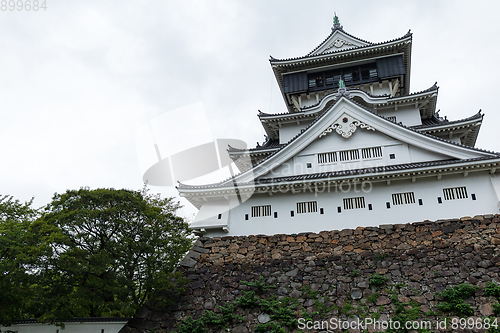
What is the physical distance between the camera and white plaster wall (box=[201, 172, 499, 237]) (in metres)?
12.3

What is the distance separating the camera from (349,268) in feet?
35.7

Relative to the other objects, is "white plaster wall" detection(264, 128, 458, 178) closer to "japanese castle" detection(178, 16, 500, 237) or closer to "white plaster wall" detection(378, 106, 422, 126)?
"japanese castle" detection(178, 16, 500, 237)

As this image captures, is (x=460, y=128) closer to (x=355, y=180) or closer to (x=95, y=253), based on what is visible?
(x=355, y=180)

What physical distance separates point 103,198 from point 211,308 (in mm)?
4973

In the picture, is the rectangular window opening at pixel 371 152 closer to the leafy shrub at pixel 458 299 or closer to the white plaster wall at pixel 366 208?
the white plaster wall at pixel 366 208

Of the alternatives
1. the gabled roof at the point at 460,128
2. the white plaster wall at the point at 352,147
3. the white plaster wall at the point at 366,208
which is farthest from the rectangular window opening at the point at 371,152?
the gabled roof at the point at 460,128

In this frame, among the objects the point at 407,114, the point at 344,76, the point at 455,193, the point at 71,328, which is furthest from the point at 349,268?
the point at 344,76

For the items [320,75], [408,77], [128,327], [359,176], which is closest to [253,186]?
[359,176]

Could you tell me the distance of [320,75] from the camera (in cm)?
2219

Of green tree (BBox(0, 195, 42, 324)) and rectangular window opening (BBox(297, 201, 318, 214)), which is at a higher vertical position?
rectangular window opening (BBox(297, 201, 318, 214))

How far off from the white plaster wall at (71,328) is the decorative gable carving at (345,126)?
11286 mm

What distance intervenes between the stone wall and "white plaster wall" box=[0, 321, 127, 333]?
604mm

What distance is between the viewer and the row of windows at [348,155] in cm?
1494

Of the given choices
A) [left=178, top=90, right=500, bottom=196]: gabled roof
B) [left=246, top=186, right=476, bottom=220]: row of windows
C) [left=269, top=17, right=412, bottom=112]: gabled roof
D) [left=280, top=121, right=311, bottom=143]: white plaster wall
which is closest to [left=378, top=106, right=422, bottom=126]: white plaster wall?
[left=269, top=17, right=412, bottom=112]: gabled roof
